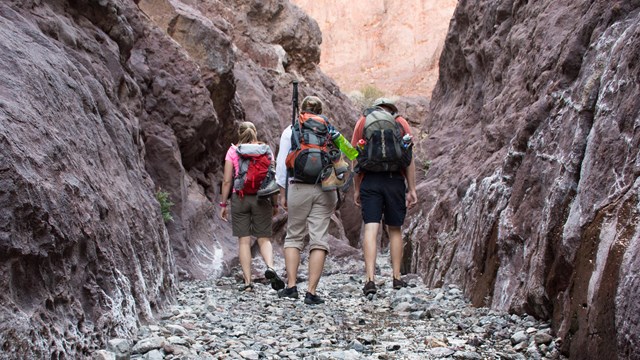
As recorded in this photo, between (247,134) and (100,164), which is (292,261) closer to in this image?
(247,134)

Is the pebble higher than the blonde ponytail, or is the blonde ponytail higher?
the blonde ponytail

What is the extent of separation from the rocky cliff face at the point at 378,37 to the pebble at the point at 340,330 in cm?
5304

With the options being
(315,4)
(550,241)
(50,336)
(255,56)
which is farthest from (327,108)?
(315,4)

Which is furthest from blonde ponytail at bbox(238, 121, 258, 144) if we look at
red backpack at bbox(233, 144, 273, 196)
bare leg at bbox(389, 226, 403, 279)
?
bare leg at bbox(389, 226, 403, 279)

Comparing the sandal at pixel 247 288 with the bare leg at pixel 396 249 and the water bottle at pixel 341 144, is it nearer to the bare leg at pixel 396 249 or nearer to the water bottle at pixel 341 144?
the bare leg at pixel 396 249

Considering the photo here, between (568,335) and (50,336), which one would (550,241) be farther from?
(50,336)

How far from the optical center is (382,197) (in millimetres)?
7473

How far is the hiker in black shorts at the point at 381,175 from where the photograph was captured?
7.26 metres

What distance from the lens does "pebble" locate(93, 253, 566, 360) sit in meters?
4.37

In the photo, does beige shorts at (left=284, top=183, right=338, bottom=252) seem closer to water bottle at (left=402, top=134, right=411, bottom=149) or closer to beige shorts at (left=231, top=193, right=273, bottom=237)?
water bottle at (left=402, top=134, right=411, bottom=149)

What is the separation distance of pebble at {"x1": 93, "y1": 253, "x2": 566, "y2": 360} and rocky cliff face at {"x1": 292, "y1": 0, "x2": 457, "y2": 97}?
2088 inches

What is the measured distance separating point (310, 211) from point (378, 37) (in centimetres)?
6341

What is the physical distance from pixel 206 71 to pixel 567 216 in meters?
8.76

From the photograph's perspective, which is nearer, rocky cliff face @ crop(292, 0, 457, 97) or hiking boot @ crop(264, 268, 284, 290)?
hiking boot @ crop(264, 268, 284, 290)
